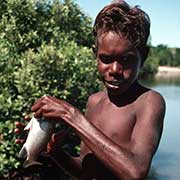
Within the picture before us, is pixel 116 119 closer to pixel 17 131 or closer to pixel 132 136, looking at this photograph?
pixel 132 136

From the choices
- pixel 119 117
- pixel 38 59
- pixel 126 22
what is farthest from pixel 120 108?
pixel 38 59

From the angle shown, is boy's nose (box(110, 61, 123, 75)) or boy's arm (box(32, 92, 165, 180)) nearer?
boy's arm (box(32, 92, 165, 180))

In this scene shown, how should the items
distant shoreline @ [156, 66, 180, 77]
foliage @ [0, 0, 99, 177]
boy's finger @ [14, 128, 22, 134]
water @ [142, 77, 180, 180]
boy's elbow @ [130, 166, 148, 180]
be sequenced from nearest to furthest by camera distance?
1. boy's elbow @ [130, 166, 148, 180]
2. boy's finger @ [14, 128, 22, 134]
3. foliage @ [0, 0, 99, 177]
4. water @ [142, 77, 180, 180]
5. distant shoreline @ [156, 66, 180, 77]

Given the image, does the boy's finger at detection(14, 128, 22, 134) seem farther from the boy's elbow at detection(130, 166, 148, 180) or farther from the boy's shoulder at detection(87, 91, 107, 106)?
the boy's elbow at detection(130, 166, 148, 180)

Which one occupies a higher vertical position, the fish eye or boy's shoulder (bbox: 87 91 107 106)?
the fish eye

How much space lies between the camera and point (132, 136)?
1804mm

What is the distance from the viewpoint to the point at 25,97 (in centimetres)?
645

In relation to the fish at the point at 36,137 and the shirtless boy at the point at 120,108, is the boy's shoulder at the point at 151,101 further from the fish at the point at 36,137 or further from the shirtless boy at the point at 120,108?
the fish at the point at 36,137

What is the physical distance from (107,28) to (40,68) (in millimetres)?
4676

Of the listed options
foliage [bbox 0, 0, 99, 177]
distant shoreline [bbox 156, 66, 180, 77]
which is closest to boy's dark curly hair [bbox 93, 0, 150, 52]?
foliage [bbox 0, 0, 99, 177]

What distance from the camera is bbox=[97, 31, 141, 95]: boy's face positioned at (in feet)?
5.90

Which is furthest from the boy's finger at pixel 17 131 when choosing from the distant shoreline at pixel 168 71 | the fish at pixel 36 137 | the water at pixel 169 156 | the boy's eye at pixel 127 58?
the distant shoreline at pixel 168 71

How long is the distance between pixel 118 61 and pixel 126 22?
0.51 ft

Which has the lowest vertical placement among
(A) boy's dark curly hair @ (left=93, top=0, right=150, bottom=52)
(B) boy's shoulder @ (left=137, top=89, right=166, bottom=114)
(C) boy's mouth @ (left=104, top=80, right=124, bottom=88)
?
(B) boy's shoulder @ (left=137, top=89, right=166, bottom=114)
